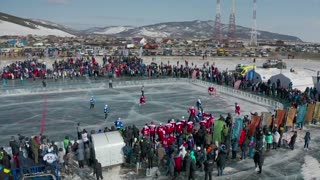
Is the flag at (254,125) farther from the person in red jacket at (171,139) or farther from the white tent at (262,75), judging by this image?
the white tent at (262,75)

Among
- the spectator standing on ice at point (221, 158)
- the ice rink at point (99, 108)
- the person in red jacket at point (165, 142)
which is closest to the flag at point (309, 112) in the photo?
the ice rink at point (99, 108)

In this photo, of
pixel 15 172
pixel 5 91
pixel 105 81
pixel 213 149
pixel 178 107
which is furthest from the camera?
pixel 105 81

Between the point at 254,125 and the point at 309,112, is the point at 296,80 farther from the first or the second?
the point at 254,125

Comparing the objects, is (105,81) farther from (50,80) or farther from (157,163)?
(157,163)

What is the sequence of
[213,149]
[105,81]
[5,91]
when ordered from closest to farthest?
[213,149]
[5,91]
[105,81]

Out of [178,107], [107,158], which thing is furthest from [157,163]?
[178,107]
